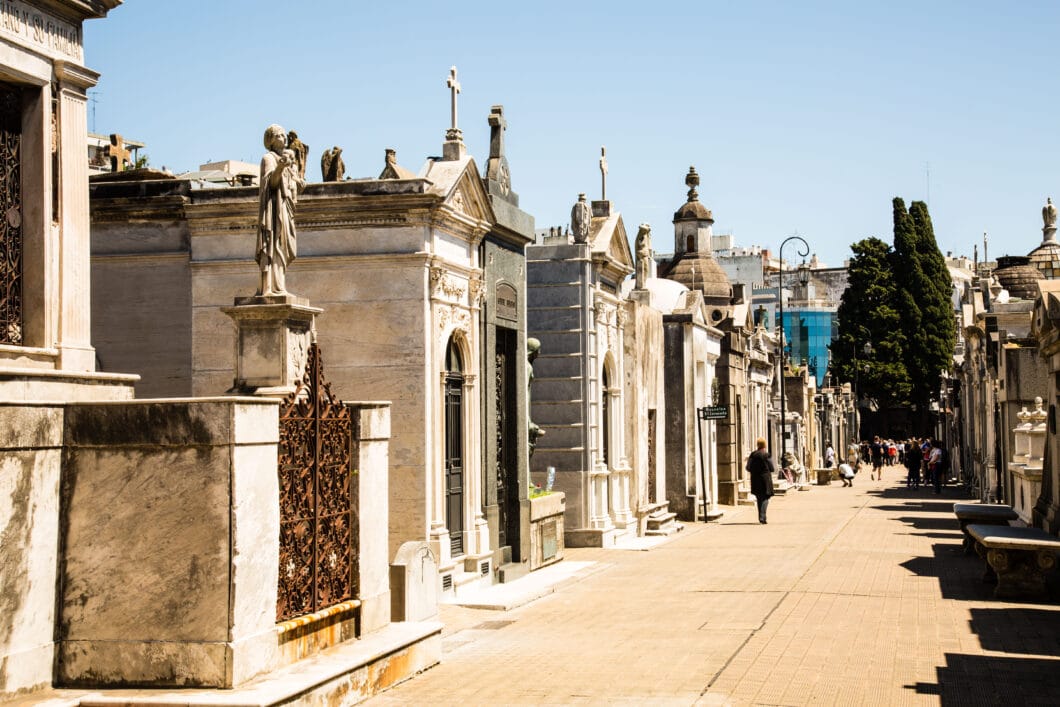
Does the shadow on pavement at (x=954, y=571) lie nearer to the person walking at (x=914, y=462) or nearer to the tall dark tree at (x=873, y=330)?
the person walking at (x=914, y=462)

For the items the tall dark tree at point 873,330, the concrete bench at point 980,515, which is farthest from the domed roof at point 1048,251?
the tall dark tree at point 873,330

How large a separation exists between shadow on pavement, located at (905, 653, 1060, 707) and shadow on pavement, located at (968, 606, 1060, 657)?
0.55 meters

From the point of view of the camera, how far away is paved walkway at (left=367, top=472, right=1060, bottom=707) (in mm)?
9305

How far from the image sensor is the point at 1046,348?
1570 cm

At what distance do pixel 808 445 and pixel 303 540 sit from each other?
1882 inches

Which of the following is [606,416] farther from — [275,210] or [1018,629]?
[275,210]

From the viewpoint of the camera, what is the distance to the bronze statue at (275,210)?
1049cm

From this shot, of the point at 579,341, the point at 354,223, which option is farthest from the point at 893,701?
the point at 579,341

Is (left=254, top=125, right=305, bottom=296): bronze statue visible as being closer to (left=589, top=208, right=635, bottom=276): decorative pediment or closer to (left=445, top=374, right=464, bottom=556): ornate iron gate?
(left=445, top=374, right=464, bottom=556): ornate iron gate

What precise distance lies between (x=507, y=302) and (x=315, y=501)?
794 cm

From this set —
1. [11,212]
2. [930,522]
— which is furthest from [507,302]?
[930,522]

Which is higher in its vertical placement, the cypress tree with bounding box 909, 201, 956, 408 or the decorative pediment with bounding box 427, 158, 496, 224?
the cypress tree with bounding box 909, 201, 956, 408

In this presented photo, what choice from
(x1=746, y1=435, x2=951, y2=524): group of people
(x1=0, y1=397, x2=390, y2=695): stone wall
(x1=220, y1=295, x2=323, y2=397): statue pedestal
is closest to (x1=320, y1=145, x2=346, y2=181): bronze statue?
(x1=220, y1=295, x2=323, y2=397): statue pedestal

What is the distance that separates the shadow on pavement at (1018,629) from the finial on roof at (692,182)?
33.7m
